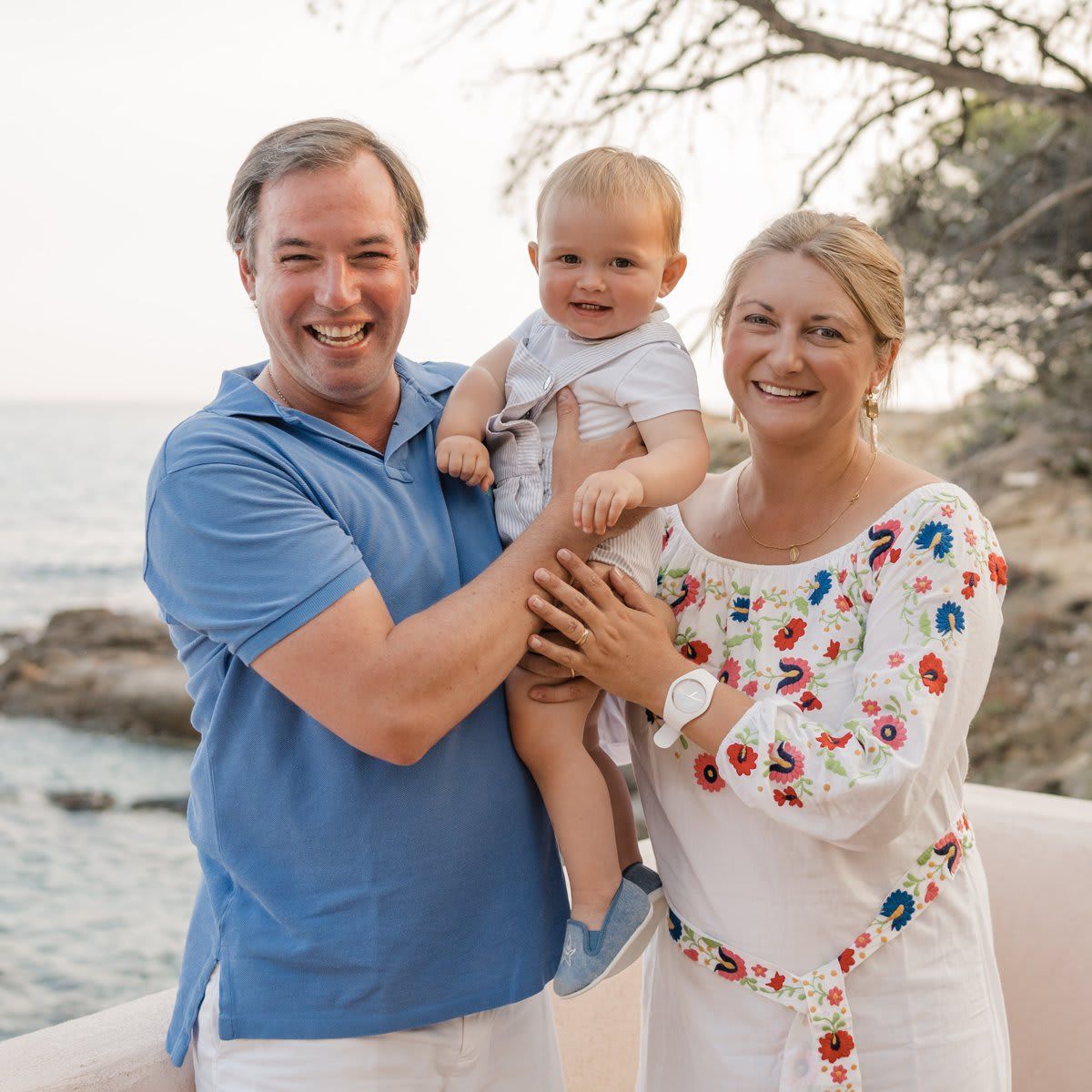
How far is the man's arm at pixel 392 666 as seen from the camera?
1462 mm

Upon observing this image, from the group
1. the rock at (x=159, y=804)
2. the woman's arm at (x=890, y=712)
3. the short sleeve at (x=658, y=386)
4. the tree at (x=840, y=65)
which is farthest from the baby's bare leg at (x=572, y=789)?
the rock at (x=159, y=804)

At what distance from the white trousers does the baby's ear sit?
4.07 feet

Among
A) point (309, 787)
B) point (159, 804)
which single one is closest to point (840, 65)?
point (309, 787)

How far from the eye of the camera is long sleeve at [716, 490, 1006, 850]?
62.4 inches

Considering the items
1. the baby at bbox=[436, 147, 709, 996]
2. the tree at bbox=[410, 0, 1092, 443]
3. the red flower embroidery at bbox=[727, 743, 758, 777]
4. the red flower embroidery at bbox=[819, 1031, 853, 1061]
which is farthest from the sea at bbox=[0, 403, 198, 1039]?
the red flower embroidery at bbox=[819, 1031, 853, 1061]

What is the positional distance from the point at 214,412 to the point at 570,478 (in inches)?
21.8

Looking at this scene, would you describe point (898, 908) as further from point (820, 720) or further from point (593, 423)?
point (593, 423)

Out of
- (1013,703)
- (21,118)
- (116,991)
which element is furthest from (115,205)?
(1013,703)

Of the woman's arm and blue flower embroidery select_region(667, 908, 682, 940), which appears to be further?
blue flower embroidery select_region(667, 908, 682, 940)

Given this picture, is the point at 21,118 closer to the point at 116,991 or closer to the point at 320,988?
the point at 116,991

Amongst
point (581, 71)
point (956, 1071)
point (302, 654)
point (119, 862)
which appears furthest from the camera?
point (119, 862)

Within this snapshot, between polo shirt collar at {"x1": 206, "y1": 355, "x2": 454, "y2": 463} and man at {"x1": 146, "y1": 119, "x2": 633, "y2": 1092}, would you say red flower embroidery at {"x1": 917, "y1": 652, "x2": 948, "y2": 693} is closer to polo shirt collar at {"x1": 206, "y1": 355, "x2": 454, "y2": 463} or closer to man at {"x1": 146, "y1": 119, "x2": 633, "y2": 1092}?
man at {"x1": 146, "y1": 119, "x2": 633, "y2": 1092}

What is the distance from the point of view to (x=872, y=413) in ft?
6.52

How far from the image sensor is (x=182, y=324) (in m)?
26.7
